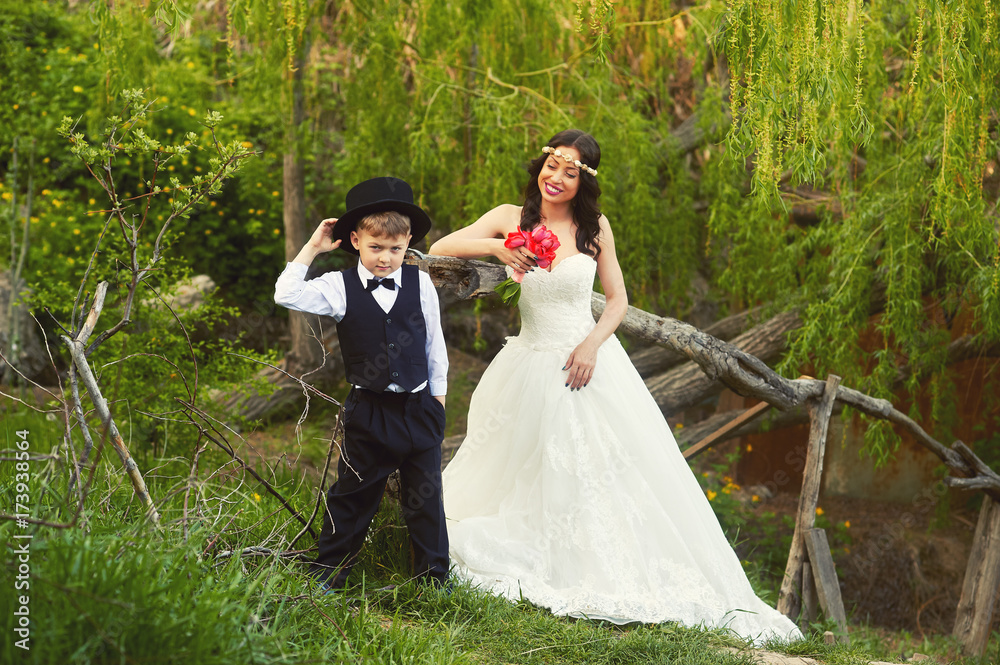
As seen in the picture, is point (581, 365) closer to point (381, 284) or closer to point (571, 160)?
point (571, 160)

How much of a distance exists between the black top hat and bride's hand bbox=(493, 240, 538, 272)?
562 millimetres

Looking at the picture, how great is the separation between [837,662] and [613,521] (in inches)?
36.5

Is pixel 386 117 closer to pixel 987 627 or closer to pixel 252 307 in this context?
pixel 252 307

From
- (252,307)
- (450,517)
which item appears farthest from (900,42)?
(252,307)

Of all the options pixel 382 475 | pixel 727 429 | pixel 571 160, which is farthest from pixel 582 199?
pixel 727 429

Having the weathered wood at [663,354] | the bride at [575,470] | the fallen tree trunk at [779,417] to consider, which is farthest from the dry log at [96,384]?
the weathered wood at [663,354]

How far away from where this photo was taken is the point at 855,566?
618 centimetres

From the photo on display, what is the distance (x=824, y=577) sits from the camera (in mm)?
3965

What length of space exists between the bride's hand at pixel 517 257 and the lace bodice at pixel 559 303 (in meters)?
0.10

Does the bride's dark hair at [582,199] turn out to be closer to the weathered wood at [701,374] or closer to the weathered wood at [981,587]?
the weathered wood at [701,374]

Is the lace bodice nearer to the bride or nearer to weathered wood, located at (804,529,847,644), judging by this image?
the bride

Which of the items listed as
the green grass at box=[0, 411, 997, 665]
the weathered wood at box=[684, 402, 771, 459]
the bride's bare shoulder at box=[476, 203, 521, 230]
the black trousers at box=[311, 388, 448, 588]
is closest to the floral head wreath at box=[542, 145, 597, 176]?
the bride's bare shoulder at box=[476, 203, 521, 230]

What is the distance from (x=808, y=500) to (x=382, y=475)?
2515mm

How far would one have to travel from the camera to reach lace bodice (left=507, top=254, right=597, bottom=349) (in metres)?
3.28
